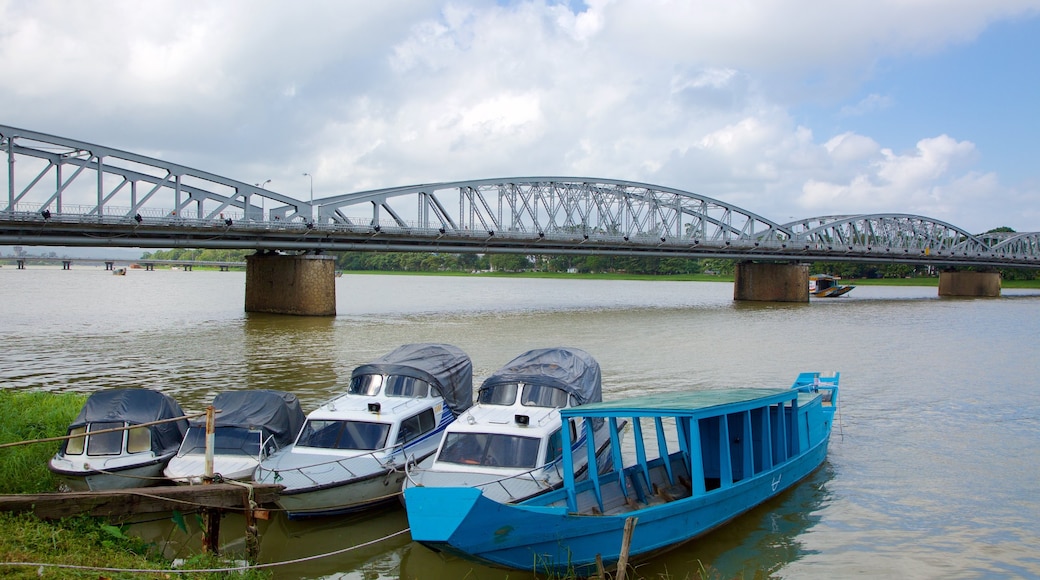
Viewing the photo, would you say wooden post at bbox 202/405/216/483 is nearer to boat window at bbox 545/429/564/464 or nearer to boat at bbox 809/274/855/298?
boat window at bbox 545/429/564/464

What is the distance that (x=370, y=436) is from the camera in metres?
15.0

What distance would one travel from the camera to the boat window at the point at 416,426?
1552 cm

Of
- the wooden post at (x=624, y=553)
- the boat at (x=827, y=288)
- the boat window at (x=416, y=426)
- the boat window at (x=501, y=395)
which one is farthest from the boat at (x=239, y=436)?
Result: the boat at (x=827, y=288)

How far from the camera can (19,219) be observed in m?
46.0

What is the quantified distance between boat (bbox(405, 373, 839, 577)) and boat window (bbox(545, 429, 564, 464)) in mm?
558

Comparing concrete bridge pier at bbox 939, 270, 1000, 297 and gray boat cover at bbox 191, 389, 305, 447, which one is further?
concrete bridge pier at bbox 939, 270, 1000, 297

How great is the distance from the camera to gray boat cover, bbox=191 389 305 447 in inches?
600

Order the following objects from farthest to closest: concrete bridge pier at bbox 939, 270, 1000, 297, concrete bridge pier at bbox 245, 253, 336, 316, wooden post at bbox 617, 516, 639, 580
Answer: concrete bridge pier at bbox 939, 270, 1000, 297, concrete bridge pier at bbox 245, 253, 336, 316, wooden post at bbox 617, 516, 639, 580

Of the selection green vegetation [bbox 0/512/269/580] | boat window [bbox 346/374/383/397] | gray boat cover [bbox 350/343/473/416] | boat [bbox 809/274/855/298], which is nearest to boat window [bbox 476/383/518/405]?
gray boat cover [bbox 350/343/473/416]

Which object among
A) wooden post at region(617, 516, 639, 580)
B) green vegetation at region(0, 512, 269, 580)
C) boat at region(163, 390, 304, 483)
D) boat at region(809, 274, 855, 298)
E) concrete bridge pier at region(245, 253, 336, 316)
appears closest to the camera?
green vegetation at region(0, 512, 269, 580)

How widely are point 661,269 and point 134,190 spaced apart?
457 feet

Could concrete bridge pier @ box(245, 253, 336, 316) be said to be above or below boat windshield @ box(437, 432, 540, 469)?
above

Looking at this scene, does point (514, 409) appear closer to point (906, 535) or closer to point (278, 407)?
point (278, 407)

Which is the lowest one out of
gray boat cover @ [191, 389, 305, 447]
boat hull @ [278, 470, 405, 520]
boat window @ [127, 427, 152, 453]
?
boat hull @ [278, 470, 405, 520]
